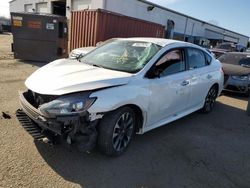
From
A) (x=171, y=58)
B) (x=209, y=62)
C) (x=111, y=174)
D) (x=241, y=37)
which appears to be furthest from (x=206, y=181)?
(x=241, y=37)

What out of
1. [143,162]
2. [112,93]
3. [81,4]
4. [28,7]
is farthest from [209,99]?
[28,7]

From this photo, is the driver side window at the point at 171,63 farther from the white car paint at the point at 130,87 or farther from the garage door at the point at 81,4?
the garage door at the point at 81,4

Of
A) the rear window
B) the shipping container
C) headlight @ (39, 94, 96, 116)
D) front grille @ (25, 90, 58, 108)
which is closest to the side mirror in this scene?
headlight @ (39, 94, 96, 116)

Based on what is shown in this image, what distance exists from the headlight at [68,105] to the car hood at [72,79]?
103mm

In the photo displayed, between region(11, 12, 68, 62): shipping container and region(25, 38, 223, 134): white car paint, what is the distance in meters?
7.28

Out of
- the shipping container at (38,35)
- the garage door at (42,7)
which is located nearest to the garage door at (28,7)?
the garage door at (42,7)

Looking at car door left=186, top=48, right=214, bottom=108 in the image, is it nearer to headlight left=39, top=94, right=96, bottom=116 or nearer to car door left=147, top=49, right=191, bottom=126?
car door left=147, top=49, right=191, bottom=126

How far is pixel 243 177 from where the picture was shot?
3.57m

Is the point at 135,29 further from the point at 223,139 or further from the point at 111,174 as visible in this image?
the point at 111,174

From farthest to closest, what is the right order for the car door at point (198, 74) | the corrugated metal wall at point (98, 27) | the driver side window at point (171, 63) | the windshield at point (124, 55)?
the corrugated metal wall at point (98, 27)
the car door at point (198, 74)
the driver side window at point (171, 63)
the windshield at point (124, 55)

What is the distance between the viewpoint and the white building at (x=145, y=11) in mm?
20406

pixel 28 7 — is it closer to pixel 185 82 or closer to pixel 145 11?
pixel 145 11

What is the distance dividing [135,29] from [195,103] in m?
8.98

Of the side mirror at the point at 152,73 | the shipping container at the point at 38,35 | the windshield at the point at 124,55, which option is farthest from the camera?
the shipping container at the point at 38,35
